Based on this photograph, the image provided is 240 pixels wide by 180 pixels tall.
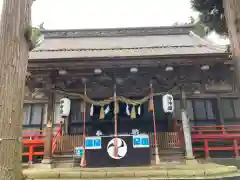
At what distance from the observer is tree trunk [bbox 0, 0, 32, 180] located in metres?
3.83

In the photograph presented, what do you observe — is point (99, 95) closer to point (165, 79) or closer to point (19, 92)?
point (165, 79)

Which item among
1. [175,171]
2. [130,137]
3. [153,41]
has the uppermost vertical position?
[153,41]

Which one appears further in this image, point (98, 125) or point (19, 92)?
point (98, 125)

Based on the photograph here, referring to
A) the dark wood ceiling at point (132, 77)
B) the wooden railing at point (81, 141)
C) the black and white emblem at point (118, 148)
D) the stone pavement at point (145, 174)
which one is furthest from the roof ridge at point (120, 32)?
the stone pavement at point (145, 174)

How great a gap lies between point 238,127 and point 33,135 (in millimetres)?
9064

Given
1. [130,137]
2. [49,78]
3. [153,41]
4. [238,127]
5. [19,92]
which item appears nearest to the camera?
[19,92]

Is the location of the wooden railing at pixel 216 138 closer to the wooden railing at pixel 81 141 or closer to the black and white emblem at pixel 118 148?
the wooden railing at pixel 81 141

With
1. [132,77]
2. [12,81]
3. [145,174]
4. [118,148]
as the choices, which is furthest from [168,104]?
[12,81]

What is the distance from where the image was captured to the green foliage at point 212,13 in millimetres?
5996

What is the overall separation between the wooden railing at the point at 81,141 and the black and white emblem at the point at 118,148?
1331 mm

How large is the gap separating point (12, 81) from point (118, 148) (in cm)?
448

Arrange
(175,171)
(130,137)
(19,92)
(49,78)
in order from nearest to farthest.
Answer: (19,92)
(175,171)
(130,137)
(49,78)

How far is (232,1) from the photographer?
12.6ft

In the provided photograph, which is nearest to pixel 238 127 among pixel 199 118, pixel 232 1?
pixel 199 118
